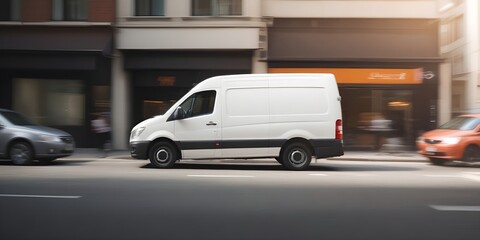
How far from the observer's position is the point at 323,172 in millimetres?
12219

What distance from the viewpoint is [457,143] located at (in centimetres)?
1403

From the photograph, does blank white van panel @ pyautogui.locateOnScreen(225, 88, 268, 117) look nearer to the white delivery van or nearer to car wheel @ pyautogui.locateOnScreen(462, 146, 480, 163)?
the white delivery van

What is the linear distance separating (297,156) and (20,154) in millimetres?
7576

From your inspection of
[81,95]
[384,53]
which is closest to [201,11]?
[81,95]

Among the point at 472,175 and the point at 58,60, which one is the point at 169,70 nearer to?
the point at 58,60

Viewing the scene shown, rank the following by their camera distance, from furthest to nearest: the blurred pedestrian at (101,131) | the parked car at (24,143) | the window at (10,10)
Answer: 1. the window at (10,10)
2. the blurred pedestrian at (101,131)
3. the parked car at (24,143)

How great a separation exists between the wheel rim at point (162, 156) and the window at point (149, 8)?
869 cm

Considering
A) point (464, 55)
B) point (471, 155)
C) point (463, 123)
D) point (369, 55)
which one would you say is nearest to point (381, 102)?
point (369, 55)

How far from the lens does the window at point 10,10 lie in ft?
64.5

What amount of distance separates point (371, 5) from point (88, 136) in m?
12.6

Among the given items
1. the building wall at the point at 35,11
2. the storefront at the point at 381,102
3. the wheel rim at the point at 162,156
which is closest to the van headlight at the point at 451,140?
the storefront at the point at 381,102

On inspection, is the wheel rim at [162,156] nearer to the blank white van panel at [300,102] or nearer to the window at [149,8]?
the blank white van panel at [300,102]

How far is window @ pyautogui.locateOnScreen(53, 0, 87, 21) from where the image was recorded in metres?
19.6

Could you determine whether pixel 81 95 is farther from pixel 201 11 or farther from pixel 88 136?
pixel 201 11
